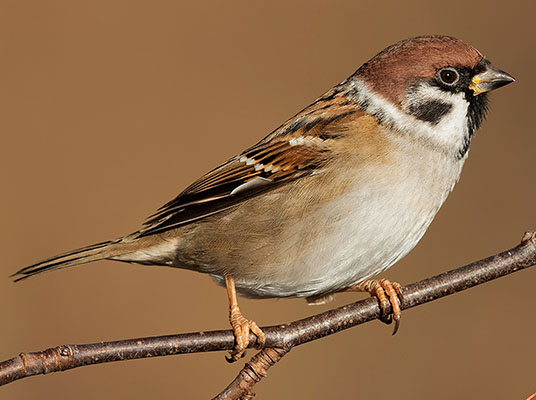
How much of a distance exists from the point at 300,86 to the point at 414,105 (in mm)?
2879

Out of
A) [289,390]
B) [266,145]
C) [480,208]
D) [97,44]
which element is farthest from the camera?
[97,44]

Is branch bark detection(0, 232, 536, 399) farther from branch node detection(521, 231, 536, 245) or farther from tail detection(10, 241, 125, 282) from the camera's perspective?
tail detection(10, 241, 125, 282)

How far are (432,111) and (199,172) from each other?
259 centimetres

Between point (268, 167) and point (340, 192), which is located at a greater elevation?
point (268, 167)

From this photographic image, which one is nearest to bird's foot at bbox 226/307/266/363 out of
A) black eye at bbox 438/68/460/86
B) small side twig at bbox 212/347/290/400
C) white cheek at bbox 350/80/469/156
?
small side twig at bbox 212/347/290/400

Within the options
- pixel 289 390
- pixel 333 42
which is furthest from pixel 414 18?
pixel 289 390

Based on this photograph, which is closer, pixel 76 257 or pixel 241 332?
pixel 241 332

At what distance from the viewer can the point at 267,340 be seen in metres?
2.87

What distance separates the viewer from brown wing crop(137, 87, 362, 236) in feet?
10.7

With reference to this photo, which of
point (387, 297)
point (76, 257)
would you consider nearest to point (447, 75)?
point (387, 297)

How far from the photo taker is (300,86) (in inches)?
240

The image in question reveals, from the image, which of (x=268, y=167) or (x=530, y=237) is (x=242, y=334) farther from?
(x=530, y=237)

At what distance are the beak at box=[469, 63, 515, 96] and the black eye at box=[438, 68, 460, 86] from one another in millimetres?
78

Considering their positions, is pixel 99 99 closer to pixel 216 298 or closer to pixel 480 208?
pixel 216 298
